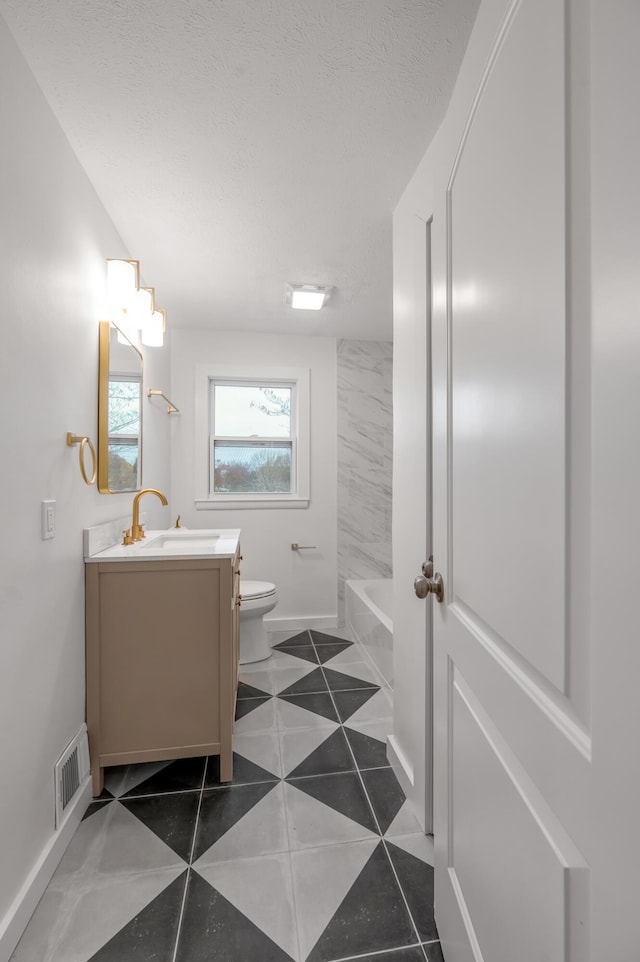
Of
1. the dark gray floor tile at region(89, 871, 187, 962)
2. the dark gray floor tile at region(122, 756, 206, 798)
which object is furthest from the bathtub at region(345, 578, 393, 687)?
the dark gray floor tile at region(89, 871, 187, 962)

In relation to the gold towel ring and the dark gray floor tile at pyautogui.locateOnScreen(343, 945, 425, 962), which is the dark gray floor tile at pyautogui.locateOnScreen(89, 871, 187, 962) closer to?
the dark gray floor tile at pyautogui.locateOnScreen(343, 945, 425, 962)

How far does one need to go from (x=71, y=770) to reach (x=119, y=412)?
1426 mm

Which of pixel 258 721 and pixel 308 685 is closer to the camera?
pixel 258 721

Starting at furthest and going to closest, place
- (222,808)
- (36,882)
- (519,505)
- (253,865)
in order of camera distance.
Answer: (222,808), (253,865), (36,882), (519,505)

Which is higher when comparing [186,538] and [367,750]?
[186,538]

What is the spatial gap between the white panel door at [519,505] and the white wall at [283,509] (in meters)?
2.53

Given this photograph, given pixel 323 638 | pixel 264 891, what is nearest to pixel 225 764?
pixel 264 891

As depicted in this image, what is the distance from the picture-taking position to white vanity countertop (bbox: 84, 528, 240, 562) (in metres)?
1.68

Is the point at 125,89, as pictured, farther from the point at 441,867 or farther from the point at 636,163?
the point at 441,867

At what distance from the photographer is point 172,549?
1.86 meters

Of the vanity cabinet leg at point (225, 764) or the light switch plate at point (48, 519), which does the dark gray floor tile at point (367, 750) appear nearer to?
the vanity cabinet leg at point (225, 764)

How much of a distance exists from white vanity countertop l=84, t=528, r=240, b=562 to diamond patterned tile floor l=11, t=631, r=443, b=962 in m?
0.89

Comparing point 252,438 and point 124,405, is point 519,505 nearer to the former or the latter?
point 124,405

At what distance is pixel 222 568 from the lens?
1.72 metres
